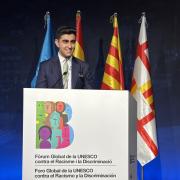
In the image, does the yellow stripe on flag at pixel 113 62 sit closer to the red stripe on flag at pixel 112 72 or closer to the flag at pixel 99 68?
the red stripe on flag at pixel 112 72

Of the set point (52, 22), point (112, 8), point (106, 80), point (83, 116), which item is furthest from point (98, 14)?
point (83, 116)

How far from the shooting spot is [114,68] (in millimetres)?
4902

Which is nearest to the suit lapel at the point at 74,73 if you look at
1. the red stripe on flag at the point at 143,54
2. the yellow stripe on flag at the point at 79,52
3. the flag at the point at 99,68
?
the yellow stripe on flag at the point at 79,52

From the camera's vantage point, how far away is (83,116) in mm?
2396

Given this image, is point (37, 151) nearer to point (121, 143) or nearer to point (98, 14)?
point (121, 143)

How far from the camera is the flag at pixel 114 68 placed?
16.0 ft

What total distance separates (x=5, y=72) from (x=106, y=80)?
130 cm

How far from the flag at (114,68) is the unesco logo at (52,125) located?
8.28 feet

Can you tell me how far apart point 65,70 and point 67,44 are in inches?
7.5

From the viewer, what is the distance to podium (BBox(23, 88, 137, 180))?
7.74 ft

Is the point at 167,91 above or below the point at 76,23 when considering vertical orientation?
below

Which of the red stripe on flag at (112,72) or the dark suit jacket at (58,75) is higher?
the red stripe on flag at (112,72)

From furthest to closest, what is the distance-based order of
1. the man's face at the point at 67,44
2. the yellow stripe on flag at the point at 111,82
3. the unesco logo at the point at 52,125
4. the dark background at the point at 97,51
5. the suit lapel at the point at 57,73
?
the dark background at the point at 97,51 → the yellow stripe on flag at the point at 111,82 → the man's face at the point at 67,44 → the suit lapel at the point at 57,73 → the unesco logo at the point at 52,125

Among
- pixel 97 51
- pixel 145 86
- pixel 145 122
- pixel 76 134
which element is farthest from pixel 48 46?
pixel 76 134
